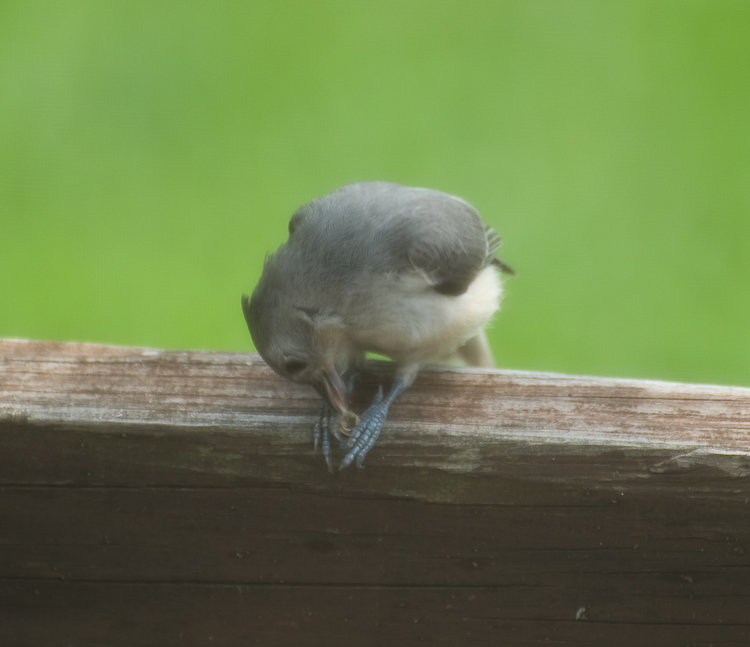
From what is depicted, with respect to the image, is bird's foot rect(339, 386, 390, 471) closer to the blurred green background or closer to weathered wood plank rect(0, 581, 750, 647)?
weathered wood plank rect(0, 581, 750, 647)

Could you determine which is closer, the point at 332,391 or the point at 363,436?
the point at 363,436

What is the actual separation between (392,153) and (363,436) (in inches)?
134

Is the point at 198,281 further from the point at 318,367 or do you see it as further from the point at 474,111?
the point at 318,367

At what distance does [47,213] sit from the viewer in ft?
16.5

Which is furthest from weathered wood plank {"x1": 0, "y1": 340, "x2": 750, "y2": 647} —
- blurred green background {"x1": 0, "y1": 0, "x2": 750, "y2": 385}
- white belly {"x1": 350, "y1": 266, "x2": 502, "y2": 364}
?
blurred green background {"x1": 0, "y1": 0, "x2": 750, "y2": 385}

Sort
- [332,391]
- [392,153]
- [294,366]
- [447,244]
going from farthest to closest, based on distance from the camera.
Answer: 1. [392,153]
2. [447,244]
3. [332,391]
4. [294,366]

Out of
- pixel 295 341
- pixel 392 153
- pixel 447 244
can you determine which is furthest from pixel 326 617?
pixel 392 153

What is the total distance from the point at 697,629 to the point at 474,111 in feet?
12.8

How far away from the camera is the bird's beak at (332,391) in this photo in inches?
86.7

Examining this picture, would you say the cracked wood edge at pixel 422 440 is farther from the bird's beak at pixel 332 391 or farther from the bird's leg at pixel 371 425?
the bird's beak at pixel 332 391

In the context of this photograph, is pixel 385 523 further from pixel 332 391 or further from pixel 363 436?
pixel 332 391

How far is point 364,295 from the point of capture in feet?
8.25

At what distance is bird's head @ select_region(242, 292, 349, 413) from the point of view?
2133mm

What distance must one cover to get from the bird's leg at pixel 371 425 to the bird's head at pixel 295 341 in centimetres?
9
